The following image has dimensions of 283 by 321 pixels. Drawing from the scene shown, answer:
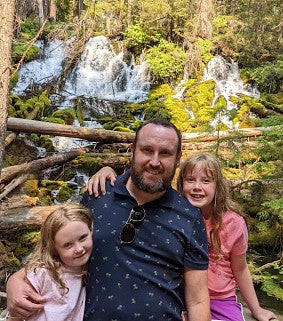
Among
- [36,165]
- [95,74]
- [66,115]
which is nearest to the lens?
[36,165]

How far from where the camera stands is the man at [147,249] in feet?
6.40

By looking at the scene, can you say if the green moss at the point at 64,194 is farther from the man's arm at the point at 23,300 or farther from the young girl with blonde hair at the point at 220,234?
the man's arm at the point at 23,300

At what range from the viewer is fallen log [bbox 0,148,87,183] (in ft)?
26.4

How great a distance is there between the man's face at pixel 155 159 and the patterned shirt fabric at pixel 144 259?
0.37ft

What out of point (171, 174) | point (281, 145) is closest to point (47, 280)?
point (171, 174)

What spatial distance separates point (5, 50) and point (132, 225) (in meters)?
2.96

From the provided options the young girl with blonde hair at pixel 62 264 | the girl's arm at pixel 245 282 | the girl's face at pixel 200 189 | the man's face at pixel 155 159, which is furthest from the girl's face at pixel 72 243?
the girl's arm at pixel 245 282

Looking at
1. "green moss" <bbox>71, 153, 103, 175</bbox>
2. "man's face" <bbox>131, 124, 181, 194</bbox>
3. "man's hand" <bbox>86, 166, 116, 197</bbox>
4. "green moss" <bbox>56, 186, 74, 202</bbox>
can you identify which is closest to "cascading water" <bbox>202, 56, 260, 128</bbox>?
"green moss" <bbox>71, 153, 103, 175</bbox>

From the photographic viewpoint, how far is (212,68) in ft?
59.2

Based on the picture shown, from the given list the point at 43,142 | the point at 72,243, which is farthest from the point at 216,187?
the point at 43,142

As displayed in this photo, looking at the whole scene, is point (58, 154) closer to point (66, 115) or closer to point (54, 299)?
point (66, 115)

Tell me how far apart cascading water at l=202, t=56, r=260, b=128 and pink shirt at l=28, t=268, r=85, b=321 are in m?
15.2

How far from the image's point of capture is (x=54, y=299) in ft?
6.35

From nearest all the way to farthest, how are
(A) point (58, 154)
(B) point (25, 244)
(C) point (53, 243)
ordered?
(C) point (53, 243) → (B) point (25, 244) → (A) point (58, 154)
